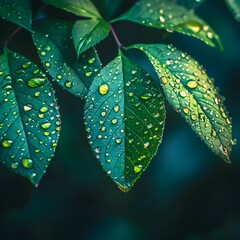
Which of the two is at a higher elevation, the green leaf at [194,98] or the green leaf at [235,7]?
the green leaf at [235,7]

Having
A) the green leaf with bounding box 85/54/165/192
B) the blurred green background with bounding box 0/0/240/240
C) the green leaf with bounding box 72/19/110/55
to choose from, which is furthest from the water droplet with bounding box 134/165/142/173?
the blurred green background with bounding box 0/0/240/240

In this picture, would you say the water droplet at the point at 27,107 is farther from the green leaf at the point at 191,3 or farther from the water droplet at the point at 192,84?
the green leaf at the point at 191,3

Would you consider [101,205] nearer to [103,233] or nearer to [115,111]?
[103,233]

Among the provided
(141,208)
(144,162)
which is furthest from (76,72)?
(141,208)

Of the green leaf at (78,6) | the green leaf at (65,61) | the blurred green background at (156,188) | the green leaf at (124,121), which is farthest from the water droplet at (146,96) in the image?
the blurred green background at (156,188)

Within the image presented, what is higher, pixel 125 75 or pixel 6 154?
pixel 125 75

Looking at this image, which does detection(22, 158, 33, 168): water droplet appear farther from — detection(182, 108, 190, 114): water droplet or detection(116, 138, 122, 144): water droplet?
detection(182, 108, 190, 114): water droplet
